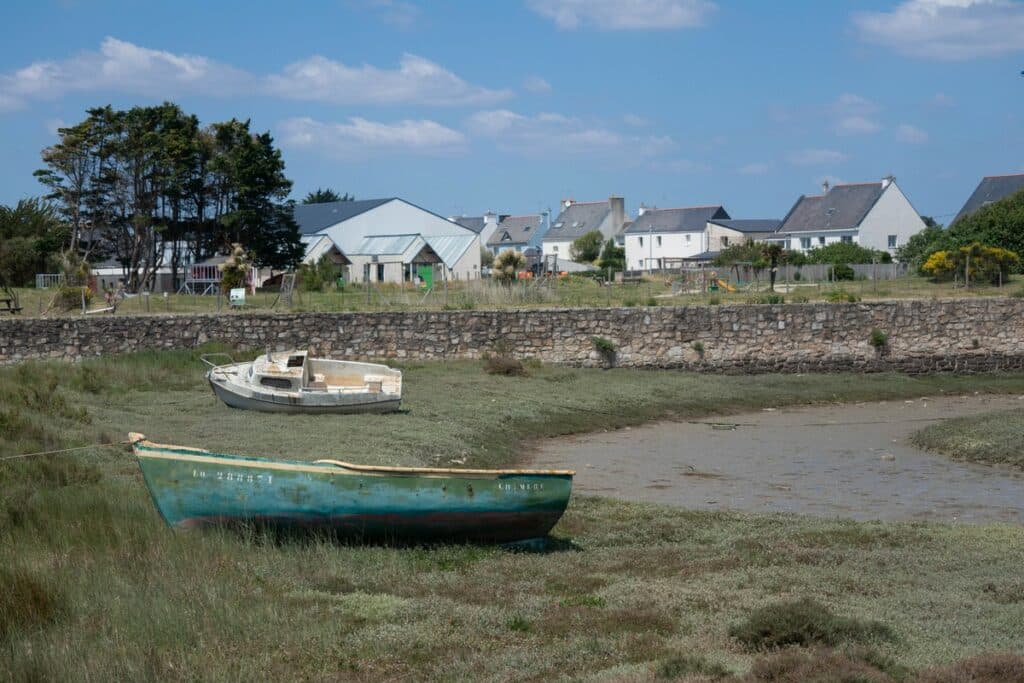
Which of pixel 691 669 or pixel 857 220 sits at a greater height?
pixel 857 220

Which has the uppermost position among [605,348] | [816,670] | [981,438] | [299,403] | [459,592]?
[605,348]

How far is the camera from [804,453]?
19891 millimetres

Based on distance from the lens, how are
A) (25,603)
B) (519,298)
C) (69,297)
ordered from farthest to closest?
(519,298), (69,297), (25,603)

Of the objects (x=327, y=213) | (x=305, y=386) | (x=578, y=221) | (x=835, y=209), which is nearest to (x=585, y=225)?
(x=578, y=221)

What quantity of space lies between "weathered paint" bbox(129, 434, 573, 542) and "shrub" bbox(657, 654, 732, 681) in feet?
10.7

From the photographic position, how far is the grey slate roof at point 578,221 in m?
91.7

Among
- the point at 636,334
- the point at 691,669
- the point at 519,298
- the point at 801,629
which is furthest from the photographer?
the point at 519,298

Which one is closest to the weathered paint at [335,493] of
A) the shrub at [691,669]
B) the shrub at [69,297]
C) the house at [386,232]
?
the shrub at [691,669]

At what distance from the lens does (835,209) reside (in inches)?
2864

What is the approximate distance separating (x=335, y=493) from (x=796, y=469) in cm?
1009

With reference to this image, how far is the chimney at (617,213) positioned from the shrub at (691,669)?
85.4 metres

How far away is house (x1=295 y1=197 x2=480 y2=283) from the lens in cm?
6406

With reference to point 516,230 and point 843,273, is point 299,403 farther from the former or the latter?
point 516,230

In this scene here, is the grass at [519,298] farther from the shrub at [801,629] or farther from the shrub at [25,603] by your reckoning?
the shrub at [801,629]
